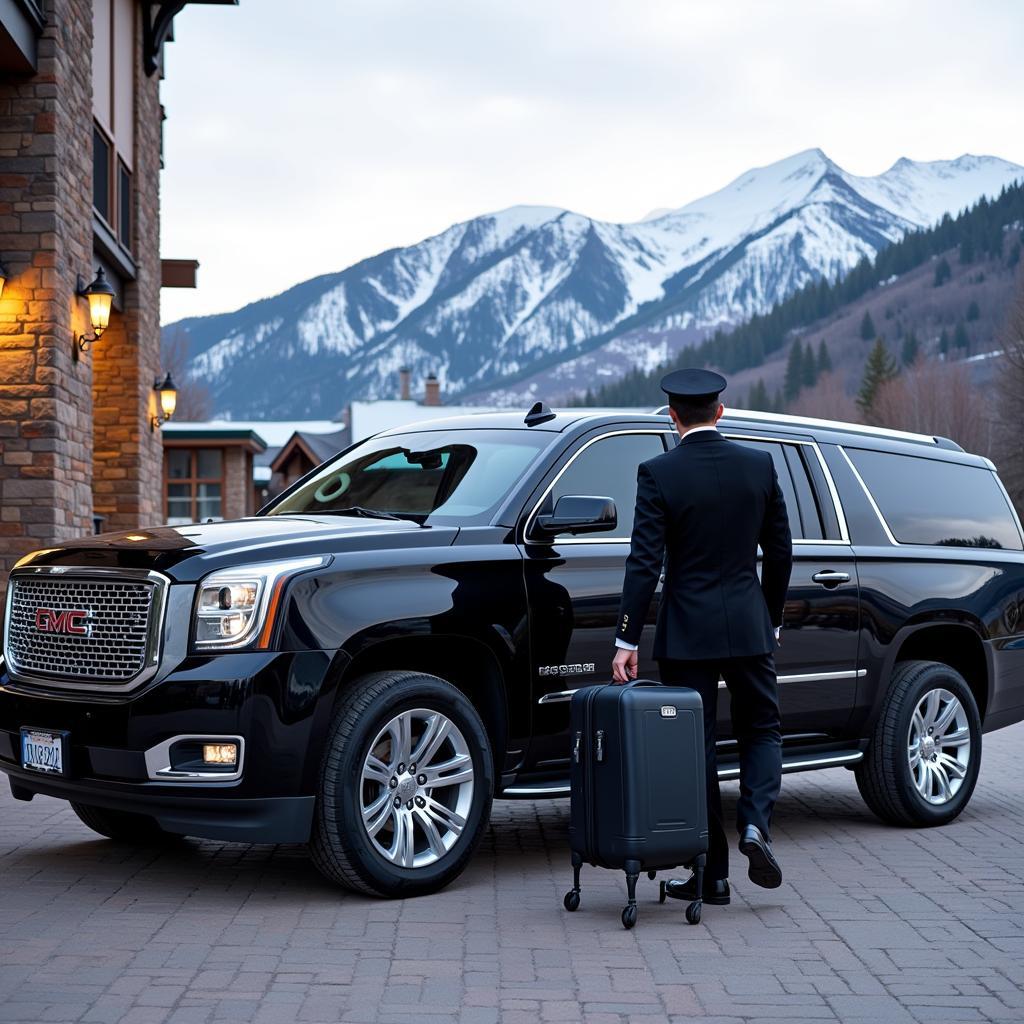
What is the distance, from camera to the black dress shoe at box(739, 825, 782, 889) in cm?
596

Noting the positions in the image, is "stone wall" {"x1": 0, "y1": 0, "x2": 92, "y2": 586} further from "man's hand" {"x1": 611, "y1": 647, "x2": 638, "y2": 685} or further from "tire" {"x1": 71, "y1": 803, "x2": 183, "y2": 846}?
"man's hand" {"x1": 611, "y1": 647, "x2": 638, "y2": 685}

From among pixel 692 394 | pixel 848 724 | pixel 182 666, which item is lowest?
pixel 848 724

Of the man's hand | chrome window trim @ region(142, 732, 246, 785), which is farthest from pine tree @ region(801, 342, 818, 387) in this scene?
chrome window trim @ region(142, 732, 246, 785)

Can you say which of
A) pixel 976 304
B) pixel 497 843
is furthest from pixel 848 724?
pixel 976 304

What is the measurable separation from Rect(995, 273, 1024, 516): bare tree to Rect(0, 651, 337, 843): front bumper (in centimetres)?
7277

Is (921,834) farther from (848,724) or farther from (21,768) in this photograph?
(21,768)

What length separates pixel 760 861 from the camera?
5.95 metres

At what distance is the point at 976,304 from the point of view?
19225 centimetres

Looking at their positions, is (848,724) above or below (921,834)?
above

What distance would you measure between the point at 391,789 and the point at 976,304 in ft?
645

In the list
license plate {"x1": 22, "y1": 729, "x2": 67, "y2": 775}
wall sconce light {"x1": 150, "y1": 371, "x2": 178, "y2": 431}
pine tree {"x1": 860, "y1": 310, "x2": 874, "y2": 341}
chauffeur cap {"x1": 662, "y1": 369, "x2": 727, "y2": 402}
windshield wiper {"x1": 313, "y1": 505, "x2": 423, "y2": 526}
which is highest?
pine tree {"x1": 860, "y1": 310, "x2": 874, "y2": 341}

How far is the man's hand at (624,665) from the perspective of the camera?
19.0ft

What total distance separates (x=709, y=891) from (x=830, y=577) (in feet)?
7.05

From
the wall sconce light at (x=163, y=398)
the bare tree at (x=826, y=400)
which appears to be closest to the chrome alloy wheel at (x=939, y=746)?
the wall sconce light at (x=163, y=398)
